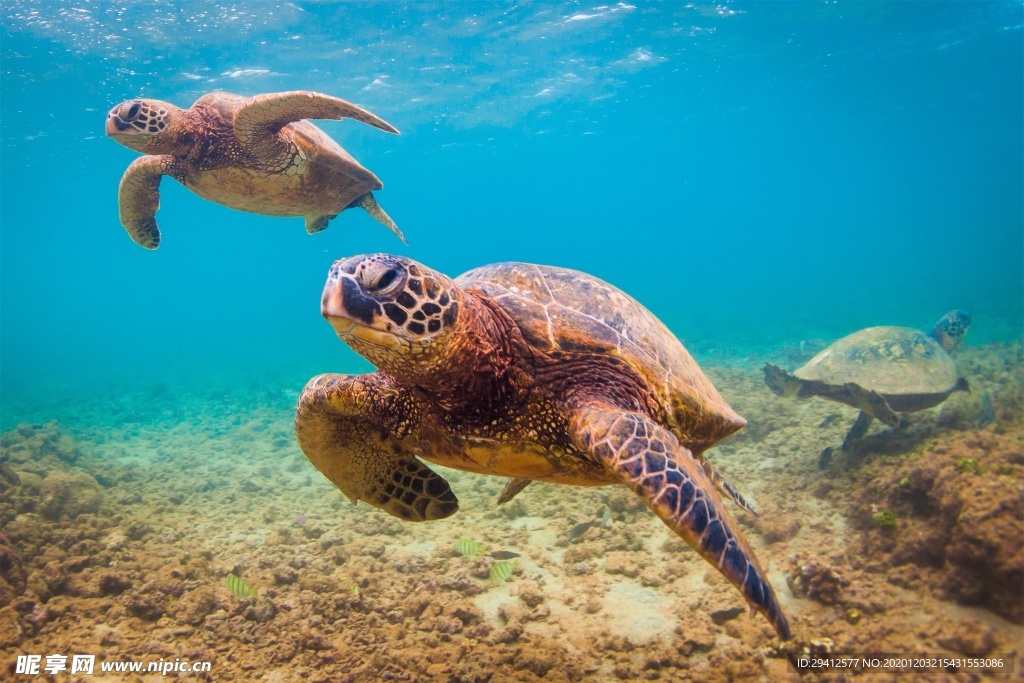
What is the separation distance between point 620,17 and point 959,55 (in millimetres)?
25323

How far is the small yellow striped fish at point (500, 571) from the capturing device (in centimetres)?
410

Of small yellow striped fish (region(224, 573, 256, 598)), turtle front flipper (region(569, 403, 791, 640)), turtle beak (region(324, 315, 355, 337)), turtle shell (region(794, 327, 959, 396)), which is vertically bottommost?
small yellow striped fish (region(224, 573, 256, 598))

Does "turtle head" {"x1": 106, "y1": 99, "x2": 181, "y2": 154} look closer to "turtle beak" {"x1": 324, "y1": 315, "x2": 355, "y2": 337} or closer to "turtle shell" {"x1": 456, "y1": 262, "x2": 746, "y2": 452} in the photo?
"turtle shell" {"x1": 456, "y1": 262, "x2": 746, "y2": 452}

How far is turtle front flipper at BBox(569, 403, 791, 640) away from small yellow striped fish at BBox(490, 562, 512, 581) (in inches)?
82.5

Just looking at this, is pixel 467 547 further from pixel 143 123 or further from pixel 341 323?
pixel 143 123

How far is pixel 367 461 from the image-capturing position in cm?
354

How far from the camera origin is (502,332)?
2920 millimetres

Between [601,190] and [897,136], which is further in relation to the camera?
[601,190]

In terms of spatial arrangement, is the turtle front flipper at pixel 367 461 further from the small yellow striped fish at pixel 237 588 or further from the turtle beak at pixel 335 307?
the small yellow striped fish at pixel 237 588

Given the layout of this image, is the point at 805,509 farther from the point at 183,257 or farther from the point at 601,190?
the point at 601,190

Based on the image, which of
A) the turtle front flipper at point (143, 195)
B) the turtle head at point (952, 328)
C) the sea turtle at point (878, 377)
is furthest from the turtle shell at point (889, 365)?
the turtle front flipper at point (143, 195)

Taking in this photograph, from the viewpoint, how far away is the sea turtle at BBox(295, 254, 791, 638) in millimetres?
2213

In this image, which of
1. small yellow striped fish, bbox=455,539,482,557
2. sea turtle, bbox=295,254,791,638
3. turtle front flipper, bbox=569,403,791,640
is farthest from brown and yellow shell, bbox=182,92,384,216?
turtle front flipper, bbox=569,403,791,640

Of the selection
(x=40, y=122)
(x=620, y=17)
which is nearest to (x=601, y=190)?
(x=620, y=17)
